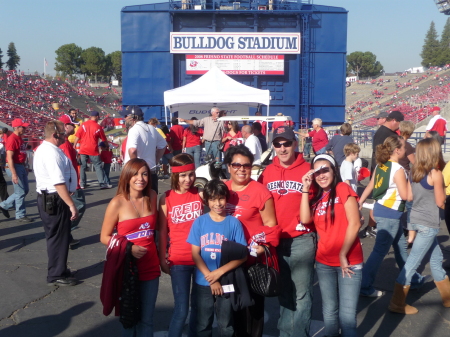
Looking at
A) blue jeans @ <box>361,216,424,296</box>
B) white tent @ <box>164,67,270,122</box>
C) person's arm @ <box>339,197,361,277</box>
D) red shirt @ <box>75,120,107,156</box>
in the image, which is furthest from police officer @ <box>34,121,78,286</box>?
white tent @ <box>164,67,270,122</box>

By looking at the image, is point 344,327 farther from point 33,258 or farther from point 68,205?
point 33,258

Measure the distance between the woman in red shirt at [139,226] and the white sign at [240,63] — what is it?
16.6m

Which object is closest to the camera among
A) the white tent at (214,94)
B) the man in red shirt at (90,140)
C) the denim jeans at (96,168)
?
the man in red shirt at (90,140)

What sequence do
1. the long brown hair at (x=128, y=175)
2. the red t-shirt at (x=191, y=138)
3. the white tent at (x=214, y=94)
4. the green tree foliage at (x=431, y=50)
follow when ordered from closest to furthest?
the long brown hair at (x=128, y=175) < the red t-shirt at (x=191, y=138) < the white tent at (x=214, y=94) < the green tree foliage at (x=431, y=50)

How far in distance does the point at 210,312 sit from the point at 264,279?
1.58 feet

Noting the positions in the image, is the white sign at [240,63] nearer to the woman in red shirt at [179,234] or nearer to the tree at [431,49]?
the woman in red shirt at [179,234]

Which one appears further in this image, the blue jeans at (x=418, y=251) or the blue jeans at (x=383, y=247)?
the blue jeans at (x=383, y=247)

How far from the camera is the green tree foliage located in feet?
320

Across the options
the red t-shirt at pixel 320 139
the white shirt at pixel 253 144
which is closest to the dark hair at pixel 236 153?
the white shirt at pixel 253 144

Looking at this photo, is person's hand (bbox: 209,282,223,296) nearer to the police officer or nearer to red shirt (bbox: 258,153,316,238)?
red shirt (bbox: 258,153,316,238)

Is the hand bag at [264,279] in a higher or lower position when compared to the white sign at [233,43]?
lower

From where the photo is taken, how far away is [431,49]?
101 m

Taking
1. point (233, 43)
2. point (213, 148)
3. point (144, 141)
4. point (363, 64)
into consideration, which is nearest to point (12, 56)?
point (363, 64)

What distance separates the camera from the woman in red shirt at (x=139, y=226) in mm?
3486
